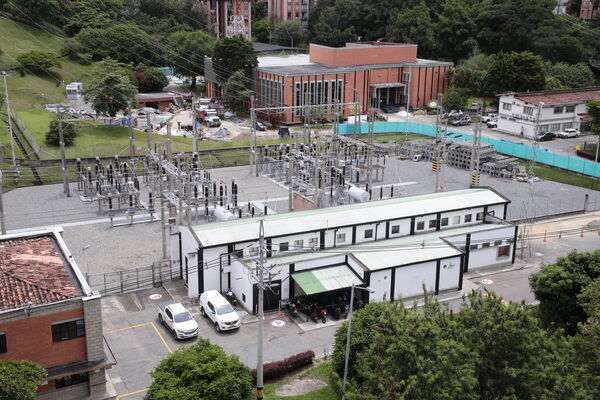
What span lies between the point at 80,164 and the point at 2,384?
24.1 meters

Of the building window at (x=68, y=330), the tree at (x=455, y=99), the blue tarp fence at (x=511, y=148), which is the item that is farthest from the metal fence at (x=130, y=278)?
the tree at (x=455, y=99)

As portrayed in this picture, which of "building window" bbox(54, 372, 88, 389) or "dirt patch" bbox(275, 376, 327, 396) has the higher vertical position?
"building window" bbox(54, 372, 88, 389)

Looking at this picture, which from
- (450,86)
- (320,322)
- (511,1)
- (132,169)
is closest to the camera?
(320,322)

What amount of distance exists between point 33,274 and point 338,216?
12.7 m

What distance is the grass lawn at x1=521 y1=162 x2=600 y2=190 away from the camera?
40066 mm

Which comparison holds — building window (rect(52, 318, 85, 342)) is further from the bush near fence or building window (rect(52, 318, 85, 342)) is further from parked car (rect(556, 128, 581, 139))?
parked car (rect(556, 128, 581, 139))

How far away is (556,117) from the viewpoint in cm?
5250

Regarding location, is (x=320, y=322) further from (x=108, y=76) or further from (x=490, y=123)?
(x=490, y=123)

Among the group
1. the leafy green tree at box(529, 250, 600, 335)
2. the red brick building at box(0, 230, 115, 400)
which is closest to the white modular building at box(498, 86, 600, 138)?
the leafy green tree at box(529, 250, 600, 335)

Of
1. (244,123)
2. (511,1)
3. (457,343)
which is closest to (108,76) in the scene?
(244,123)

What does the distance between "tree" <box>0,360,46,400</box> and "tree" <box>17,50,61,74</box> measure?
53.4 meters

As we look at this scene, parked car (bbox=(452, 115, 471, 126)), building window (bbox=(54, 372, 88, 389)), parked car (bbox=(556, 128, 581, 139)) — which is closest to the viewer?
building window (bbox=(54, 372, 88, 389))

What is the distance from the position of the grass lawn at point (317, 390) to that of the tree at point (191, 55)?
53307mm

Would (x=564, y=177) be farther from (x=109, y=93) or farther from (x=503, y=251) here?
(x=109, y=93)
